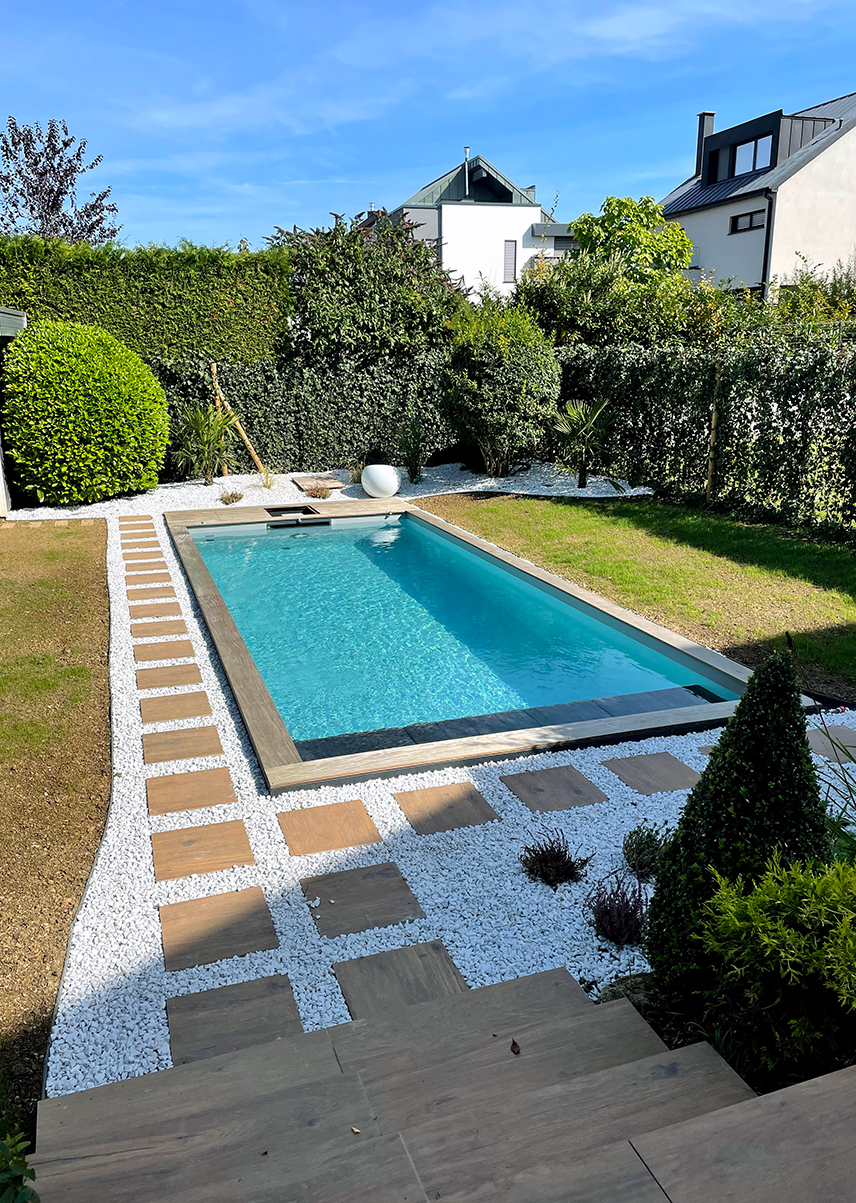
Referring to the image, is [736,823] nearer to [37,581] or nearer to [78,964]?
[78,964]

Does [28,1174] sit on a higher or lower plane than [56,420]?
lower

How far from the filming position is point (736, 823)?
2.34m

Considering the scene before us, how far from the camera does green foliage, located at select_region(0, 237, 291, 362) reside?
1212cm

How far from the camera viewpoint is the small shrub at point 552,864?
3.33 m

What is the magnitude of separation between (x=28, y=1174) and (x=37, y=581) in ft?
23.9

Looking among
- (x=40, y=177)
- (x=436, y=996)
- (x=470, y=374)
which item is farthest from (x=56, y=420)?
(x=40, y=177)

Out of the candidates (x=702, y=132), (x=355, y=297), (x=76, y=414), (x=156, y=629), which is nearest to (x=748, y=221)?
(x=702, y=132)

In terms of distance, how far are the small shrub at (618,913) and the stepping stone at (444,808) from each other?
2.47 ft

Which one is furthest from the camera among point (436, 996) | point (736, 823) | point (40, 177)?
point (40, 177)

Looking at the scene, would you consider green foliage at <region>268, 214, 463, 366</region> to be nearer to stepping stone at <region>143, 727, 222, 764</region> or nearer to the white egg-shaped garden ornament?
the white egg-shaped garden ornament

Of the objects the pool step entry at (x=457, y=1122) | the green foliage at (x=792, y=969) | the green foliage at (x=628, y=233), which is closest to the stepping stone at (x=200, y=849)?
the pool step entry at (x=457, y=1122)

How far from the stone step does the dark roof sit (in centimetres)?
3007

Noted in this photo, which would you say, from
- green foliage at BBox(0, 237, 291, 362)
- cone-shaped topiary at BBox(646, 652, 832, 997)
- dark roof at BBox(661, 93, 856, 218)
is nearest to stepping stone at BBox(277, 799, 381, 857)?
cone-shaped topiary at BBox(646, 652, 832, 997)

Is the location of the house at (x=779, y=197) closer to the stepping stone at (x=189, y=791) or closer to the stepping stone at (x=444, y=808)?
the stepping stone at (x=444, y=808)
